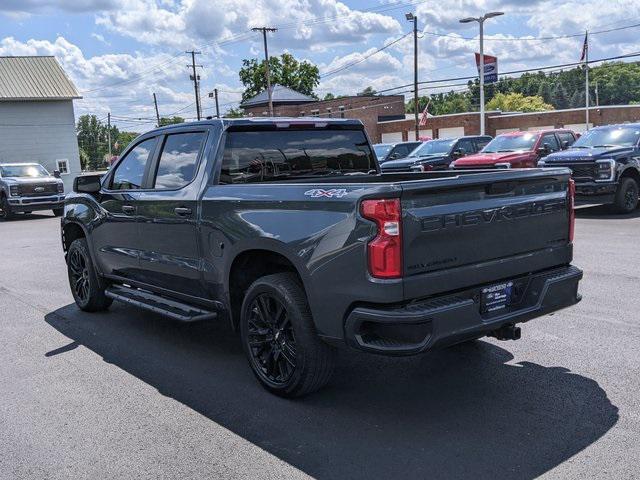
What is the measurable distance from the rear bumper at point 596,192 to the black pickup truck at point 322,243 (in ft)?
29.5

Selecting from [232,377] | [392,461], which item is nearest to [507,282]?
[392,461]

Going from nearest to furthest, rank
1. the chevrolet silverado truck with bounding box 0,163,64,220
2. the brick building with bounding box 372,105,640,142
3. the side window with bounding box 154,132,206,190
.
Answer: the side window with bounding box 154,132,206,190
the chevrolet silverado truck with bounding box 0,163,64,220
the brick building with bounding box 372,105,640,142

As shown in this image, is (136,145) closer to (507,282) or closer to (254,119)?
(254,119)

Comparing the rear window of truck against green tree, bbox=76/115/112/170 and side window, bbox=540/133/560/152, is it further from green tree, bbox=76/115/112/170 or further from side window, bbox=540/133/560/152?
green tree, bbox=76/115/112/170

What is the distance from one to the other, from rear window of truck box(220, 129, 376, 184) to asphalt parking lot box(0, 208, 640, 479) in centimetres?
154

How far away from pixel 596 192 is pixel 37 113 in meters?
38.4

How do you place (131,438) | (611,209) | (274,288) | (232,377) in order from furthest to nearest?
(611,209) < (232,377) < (274,288) < (131,438)

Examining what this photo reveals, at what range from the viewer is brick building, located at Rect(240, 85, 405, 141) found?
2792 inches

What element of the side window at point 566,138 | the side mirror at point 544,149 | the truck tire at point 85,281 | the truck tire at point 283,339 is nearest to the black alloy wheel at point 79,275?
the truck tire at point 85,281

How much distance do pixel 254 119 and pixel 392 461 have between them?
299 centimetres

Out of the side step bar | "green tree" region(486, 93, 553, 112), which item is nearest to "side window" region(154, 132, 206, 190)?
the side step bar

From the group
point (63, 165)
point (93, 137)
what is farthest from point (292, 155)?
point (93, 137)

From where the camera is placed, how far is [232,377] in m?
4.98

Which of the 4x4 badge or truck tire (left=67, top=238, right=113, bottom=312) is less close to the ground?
the 4x4 badge
